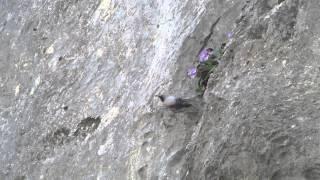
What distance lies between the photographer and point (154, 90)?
136 inches

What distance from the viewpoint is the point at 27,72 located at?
16.1 ft

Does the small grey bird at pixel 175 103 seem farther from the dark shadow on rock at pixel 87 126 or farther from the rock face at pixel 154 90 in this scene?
the dark shadow on rock at pixel 87 126

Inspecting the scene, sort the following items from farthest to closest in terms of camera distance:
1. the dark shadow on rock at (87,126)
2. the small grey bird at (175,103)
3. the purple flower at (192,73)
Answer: the dark shadow on rock at (87,126) < the purple flower at (192,73) < the small grey bird at (175,103)

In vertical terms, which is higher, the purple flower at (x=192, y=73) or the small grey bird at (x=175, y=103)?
the purple flower at (x=192, y=73)

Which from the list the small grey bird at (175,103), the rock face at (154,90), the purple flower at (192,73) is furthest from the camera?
the purple flower at (192,73)

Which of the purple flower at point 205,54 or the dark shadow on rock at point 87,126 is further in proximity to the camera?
the dark shadow on rock at point 87,126

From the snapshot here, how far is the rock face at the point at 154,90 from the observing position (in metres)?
2.26

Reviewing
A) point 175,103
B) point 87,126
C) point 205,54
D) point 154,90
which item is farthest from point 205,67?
point 87,126

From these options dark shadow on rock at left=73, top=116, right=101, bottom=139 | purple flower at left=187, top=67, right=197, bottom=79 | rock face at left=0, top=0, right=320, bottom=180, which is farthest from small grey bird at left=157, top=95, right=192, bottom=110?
dark shadow on rock at left=73, top=116, right=101, bottom=139

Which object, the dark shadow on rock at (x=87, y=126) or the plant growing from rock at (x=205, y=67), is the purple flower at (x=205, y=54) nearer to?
the plant growing from rock at (x=205, y=67)

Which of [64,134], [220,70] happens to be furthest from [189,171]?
[64,134]

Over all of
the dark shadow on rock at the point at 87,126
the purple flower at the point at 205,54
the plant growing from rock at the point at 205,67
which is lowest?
the dark shadow on rock at the point at 87,126

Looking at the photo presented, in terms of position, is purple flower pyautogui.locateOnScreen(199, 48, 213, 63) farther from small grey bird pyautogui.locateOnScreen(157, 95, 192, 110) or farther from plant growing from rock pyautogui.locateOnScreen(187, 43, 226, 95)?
small grey bird pyautogui.locateOnScreen(157, 95, 192, 110)

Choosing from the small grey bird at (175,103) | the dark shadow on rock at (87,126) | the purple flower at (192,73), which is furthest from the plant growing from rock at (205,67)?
the dark shadow on rock at (87,126)
